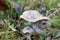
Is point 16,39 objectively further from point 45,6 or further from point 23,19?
point 45,6

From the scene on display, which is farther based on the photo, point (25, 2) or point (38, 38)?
point (25, 2)

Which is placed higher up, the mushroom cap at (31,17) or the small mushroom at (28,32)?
the mushroom cap at (31,17)

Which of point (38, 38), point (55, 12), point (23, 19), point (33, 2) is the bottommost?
point (38, 38)

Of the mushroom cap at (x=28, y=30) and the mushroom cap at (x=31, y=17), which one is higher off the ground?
the mushroom cap at (x=31, y=17)

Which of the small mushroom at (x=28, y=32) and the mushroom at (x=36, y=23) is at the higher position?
the mushroom at (x=36, y=23)

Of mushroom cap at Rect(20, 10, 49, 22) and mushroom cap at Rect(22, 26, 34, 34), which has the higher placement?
mushroom cap at Rect(20, 10, 49, 22)

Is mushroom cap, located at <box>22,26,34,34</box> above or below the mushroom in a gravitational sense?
below

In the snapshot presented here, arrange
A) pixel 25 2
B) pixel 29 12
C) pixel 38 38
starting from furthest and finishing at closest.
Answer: pixel 25 2 < pixel 29 12 < pixel 38 38

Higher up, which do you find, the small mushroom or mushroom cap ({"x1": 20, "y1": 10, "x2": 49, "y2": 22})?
mushroom cap ({"x1": 20, "y1": 10, "x2": 49, "y2": 22})

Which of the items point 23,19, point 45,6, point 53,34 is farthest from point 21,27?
point 45,6

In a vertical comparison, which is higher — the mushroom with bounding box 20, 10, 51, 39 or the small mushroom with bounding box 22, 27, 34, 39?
the mushroom with bounding box 20, 10, 51, 39

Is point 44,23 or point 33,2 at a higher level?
point 33,2
